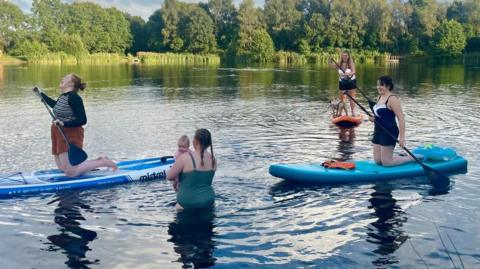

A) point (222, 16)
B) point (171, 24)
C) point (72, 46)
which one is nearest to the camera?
point (72, 46)

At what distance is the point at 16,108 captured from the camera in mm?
21250

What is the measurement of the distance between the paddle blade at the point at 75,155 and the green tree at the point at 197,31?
94.8 metres

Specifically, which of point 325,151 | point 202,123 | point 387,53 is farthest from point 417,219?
point 387,53

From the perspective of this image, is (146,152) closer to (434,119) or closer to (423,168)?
(423,168)

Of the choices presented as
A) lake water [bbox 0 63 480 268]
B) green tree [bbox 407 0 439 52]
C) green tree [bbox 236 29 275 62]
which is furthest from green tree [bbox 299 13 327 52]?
lake water [bbox 0 63 480 268]

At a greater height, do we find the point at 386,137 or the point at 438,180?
the point at 386,137

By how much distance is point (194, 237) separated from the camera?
692 centimetres

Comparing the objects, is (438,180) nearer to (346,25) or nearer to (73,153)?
(73,153)

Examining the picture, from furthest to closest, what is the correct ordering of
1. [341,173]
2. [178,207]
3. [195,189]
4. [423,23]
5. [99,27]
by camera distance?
[99,27] < [423,23] < [341,173] < [178,207] < [195,189]

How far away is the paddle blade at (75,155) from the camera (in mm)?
9141

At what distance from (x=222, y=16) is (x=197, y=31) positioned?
12952 mm

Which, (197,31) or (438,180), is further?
(197,31)

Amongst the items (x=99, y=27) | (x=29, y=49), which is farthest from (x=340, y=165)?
(x=99, y=27)

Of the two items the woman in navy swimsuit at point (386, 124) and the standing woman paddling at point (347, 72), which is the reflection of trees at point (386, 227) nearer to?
the woman in navy swimsuit at point (386, 124)
